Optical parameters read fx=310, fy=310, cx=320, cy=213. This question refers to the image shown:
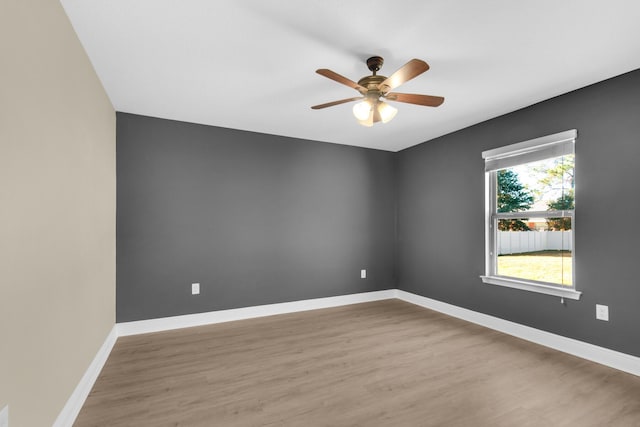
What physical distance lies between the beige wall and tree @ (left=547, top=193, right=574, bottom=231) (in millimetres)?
4026

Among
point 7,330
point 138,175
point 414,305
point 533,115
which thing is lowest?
point 414,305

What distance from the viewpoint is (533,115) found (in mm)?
3252

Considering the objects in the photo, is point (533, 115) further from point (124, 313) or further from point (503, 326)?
point (124, 313)

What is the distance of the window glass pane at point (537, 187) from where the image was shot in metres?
3.02

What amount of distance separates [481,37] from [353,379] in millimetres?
2620

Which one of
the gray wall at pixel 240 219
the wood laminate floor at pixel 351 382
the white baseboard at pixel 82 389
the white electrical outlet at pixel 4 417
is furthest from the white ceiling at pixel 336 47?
the wood laminate floor at pixel 351 382

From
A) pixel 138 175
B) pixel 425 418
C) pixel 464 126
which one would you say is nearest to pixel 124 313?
pixel 138 175

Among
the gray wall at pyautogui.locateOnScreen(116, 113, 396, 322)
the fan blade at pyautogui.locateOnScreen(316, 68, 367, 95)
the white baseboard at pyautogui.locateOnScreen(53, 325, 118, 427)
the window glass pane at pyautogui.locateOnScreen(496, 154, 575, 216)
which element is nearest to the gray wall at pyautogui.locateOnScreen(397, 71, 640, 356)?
the window glass pane at pyautogui.locateOnScreen(496, 154, 575, 216)

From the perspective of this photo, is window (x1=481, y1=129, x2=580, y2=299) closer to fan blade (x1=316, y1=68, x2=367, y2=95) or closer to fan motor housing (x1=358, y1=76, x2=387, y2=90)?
fan motor housing (x1=358, y1=76, x2=387, y2=90)

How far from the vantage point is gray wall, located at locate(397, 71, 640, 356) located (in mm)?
2561

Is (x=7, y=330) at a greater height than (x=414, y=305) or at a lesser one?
greater

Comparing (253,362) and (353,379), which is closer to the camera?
(353,379)

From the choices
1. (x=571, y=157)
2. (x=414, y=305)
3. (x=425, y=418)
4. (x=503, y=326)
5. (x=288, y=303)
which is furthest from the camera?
(x=414, y=305)

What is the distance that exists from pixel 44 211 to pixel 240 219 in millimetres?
2523
